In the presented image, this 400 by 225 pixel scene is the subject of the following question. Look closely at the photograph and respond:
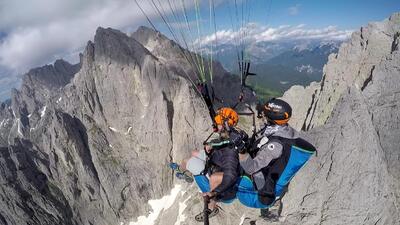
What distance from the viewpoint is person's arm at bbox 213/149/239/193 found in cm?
1070

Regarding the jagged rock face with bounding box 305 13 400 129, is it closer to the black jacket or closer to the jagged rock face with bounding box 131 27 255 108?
the black jacket

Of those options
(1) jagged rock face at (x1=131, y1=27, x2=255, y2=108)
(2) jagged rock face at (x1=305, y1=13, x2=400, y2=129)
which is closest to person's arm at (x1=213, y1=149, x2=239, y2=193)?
(2) jagged rock face at (x1=305, y1=13, x2=400, y2=129)

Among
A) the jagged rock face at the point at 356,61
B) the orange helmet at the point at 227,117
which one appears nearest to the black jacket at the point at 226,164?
the orange helmet at the point at 227,117

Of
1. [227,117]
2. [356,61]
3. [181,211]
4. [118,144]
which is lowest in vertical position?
[181,211]

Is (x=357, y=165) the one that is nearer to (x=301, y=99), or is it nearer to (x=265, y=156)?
(x=265, y=156)

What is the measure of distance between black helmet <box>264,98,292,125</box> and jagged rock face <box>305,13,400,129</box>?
32722 mm

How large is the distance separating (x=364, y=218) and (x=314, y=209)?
10.2ft

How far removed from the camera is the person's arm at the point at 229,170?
35.1ft

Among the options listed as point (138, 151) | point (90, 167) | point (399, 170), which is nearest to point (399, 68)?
point (399, 170)

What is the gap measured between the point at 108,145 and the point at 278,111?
128576 millimetres

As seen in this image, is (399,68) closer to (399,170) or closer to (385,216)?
(399,170)

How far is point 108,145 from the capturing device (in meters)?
134

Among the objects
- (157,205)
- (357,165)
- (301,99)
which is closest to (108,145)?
(157,205)

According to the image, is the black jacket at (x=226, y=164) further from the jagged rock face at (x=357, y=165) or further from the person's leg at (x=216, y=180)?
the jagged rock face at (x=357, y=165)
